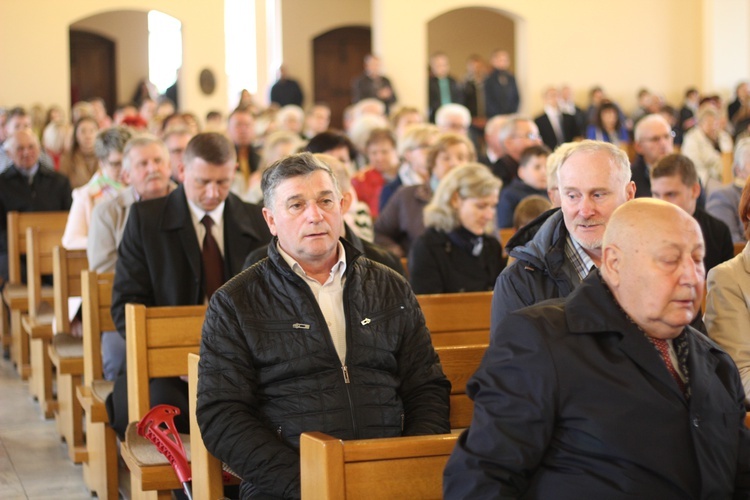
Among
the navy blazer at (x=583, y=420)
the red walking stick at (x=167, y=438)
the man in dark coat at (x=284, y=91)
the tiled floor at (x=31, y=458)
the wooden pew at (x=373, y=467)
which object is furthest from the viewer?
the man in dark coat at (x=284, y=91)

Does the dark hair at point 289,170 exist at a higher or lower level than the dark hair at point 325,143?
lower

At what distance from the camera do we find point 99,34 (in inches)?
837

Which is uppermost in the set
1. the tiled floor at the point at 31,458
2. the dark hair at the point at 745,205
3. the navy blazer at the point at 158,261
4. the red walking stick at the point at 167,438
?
the dark hair at the point at 745,205

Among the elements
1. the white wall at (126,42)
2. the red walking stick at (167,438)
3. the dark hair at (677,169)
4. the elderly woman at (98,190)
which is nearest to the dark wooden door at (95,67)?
the white wall at (126,42)

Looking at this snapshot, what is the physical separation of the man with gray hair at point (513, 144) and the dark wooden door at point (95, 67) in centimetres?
1465

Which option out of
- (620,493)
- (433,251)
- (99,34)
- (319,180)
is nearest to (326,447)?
(620,493)

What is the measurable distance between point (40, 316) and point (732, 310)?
4.18 meters

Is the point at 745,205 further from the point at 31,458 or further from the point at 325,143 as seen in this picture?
the point at 31,458

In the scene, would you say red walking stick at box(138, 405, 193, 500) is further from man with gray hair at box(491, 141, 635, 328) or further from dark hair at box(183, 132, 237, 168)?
dark hair at box(183, 132, 237, 168)

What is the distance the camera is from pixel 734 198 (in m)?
6.34

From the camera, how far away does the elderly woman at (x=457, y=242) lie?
16.8 feet

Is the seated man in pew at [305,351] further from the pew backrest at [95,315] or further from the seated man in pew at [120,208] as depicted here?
the seated man in pew at [120,208]

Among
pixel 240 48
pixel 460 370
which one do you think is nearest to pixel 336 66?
pixel 240 48

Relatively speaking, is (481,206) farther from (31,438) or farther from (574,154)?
(31,438)
